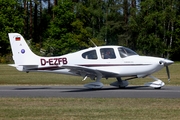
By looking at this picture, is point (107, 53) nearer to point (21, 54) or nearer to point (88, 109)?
point (21, 54)

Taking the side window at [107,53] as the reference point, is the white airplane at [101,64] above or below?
Result: below

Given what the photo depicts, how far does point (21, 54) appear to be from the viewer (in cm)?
2208

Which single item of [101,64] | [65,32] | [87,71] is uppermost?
[65,32]

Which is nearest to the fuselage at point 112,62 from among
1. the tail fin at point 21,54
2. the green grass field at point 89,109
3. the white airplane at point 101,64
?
the white airplane at point 101,64

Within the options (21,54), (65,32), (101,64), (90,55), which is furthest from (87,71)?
(65,32)

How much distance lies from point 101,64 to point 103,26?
2243 inches

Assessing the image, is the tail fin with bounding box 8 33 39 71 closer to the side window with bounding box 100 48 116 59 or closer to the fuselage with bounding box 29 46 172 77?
the fuselage with bounding box 29 46 172 77

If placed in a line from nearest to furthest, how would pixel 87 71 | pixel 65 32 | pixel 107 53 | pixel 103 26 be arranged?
pixel 87 71 → pixel 107 53 → pixel 65 32 → pixel 103 26

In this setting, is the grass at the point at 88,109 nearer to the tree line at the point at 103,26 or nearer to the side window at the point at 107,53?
the side window at the point at 107,53

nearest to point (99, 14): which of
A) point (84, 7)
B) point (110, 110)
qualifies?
point (84, 7)

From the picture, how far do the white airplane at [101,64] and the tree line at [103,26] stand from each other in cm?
4423

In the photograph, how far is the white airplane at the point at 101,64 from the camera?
20797 mm

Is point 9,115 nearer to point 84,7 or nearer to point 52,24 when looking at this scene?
point 52,24

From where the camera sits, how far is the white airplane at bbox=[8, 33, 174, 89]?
2080cm
